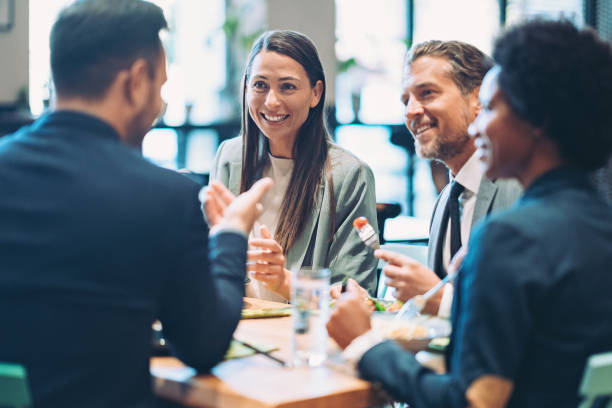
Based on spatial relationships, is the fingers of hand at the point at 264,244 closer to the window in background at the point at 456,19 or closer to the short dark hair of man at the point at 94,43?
the short dark hair of man at the point at 94,43

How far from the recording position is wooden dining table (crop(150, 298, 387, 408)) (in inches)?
46.8

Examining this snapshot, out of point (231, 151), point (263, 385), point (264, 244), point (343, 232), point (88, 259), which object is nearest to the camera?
point (88, 259)

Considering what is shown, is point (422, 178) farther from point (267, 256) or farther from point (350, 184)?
point (267, 256)

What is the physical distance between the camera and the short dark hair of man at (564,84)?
1108mm

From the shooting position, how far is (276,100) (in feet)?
8.18

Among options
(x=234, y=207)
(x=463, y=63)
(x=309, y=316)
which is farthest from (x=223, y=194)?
(x=463, y=63)

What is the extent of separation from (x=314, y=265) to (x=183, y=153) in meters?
3.96

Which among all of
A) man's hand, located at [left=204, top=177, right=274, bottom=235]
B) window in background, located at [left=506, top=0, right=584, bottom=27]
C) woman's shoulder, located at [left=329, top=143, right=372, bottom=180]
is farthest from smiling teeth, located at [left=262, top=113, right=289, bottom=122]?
window in background, located at [left=506, top=0, right=584, bottom=27]

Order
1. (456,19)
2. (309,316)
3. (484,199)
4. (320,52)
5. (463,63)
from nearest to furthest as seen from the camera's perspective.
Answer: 1. (309,316)
2. (484,199)
3. (463,63)
4. (320,52)
5. (456,19)

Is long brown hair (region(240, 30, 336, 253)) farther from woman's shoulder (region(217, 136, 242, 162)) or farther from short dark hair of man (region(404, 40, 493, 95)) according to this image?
short dark hair of man (region(404, 40, 493, 95))

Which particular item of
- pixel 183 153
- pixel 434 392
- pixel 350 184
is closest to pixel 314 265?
pixel 350 184

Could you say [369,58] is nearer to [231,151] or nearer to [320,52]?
[320,52]

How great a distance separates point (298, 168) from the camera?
101 inches

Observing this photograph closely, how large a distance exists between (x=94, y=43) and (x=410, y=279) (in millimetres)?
900
